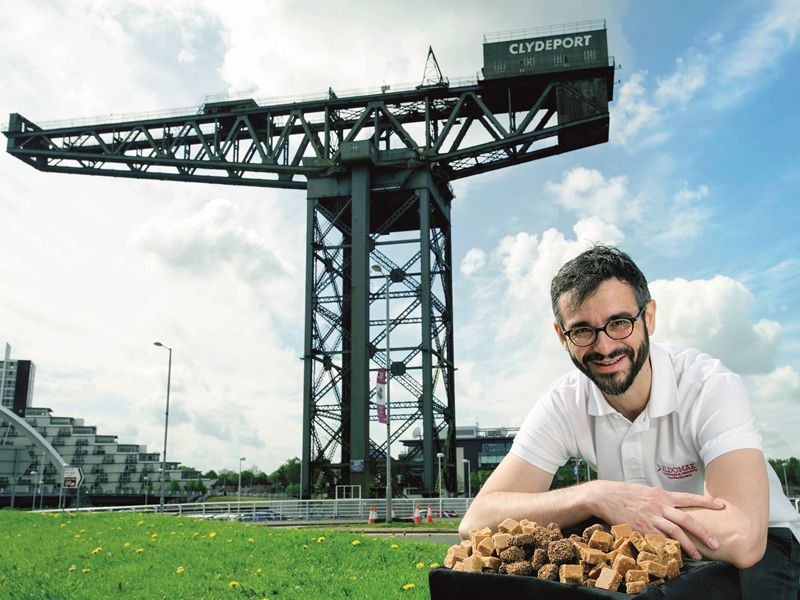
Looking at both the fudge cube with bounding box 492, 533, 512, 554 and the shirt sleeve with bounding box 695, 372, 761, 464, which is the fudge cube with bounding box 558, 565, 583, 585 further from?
the shirt sleeve with bounding box 695, 372, 761, 464

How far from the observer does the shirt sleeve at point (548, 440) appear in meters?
3.07

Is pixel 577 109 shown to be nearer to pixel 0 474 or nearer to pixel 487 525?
pixel 487 525

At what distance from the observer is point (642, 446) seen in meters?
2.88

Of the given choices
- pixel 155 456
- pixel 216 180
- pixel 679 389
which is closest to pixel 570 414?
pixel 679 389

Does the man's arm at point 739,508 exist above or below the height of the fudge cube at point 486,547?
above

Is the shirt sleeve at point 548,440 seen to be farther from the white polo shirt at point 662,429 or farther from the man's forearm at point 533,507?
the man's forearm at point 533,507

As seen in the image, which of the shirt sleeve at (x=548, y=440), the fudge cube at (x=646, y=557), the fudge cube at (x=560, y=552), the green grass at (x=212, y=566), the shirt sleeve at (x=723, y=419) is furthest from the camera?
the green grass at (x=212, y=566)

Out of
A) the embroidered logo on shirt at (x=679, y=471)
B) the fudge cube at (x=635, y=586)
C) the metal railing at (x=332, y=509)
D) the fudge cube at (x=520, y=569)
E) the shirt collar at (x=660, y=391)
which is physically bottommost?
the metal railing at (x=332, y=509)

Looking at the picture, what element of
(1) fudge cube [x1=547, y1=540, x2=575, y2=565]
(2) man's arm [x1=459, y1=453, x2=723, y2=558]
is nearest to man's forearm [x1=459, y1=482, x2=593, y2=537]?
(2) man's arm [x1=459, y1=453, x2=723, y2=558]

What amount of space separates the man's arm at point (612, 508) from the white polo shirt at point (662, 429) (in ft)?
1.03

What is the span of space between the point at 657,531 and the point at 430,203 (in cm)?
3486

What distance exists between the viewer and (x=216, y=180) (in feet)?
130

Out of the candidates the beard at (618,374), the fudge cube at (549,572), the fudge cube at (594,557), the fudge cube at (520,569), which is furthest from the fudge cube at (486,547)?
the beard at (618,374)

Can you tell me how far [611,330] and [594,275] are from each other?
0.74ft
